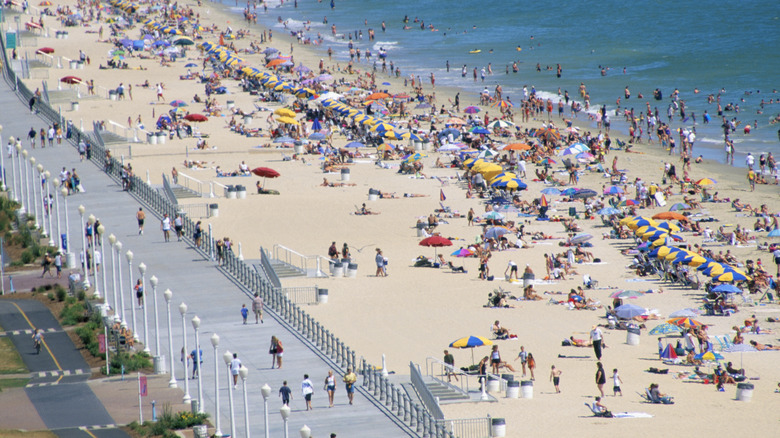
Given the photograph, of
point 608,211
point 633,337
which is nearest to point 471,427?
point 633,337

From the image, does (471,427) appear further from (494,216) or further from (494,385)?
(494,216)

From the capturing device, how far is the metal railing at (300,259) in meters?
38.6

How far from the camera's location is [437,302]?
35.8 metres

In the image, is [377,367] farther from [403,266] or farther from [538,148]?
[538,148]

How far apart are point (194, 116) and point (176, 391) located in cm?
3389

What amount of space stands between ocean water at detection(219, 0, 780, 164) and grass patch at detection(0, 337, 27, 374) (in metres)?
37.2

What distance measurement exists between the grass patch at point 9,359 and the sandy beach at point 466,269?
6.66m

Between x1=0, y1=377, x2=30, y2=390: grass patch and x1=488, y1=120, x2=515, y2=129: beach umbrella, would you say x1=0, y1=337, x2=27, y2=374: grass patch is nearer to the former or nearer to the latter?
x1=0, y1=377, x2=30, y2=390: grass patch

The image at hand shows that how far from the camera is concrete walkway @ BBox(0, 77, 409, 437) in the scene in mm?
25656

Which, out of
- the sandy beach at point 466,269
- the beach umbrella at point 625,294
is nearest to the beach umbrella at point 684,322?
the sandy beach at point 466,269

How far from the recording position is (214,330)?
31.6 metres

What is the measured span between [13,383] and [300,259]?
1321 cm

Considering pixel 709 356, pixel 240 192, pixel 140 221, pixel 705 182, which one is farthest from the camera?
pixel 705 182

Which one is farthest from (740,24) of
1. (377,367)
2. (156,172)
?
(377,367)
